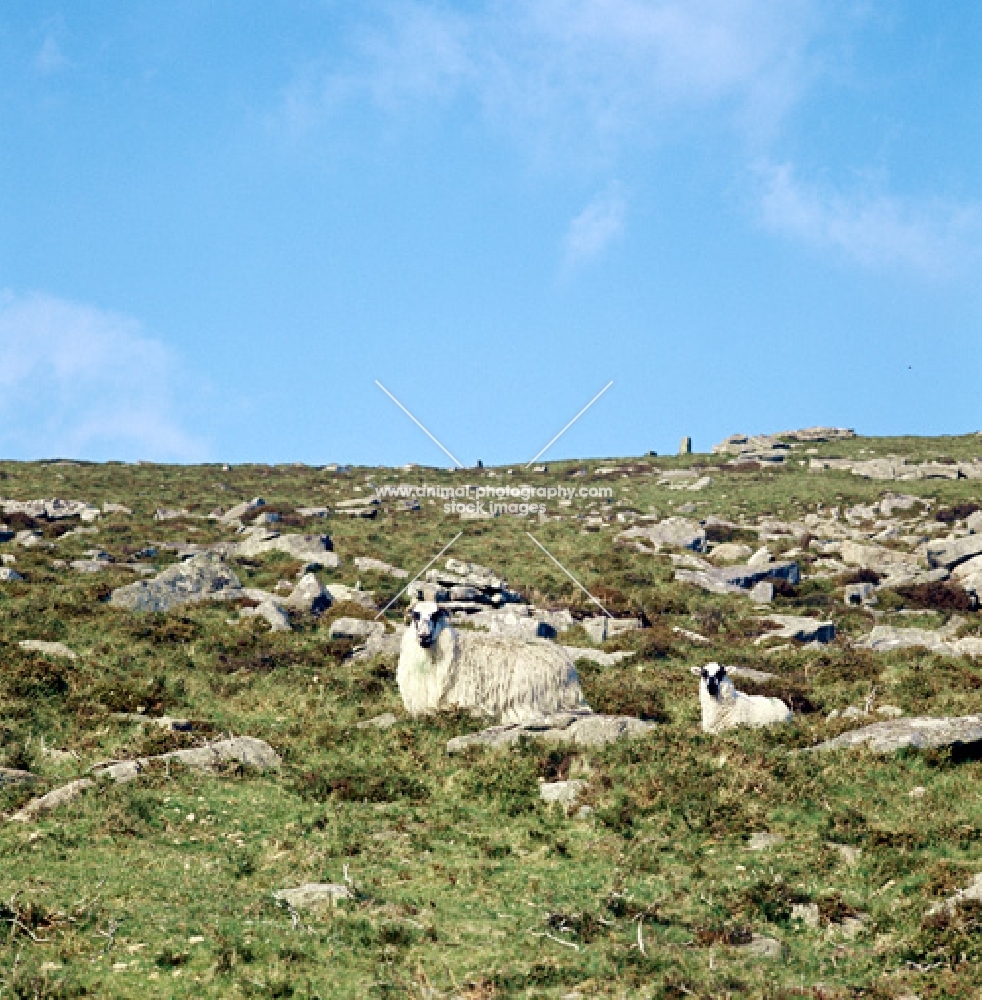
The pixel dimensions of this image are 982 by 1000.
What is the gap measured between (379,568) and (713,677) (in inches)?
745

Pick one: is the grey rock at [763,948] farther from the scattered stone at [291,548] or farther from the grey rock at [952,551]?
the grey rock at [952,551]

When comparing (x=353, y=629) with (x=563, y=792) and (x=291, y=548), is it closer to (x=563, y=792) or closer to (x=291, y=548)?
(x=563, y=792)

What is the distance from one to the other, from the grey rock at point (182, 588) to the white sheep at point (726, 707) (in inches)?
573

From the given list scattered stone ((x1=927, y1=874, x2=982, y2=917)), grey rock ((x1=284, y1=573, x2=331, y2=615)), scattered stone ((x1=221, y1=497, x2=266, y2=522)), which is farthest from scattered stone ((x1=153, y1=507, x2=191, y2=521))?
scattered stone ((x1=927, y1=874, x2=982, y2=917))

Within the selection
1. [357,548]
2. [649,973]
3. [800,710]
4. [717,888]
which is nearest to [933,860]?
[717,888]

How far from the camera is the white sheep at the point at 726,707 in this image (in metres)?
17.2

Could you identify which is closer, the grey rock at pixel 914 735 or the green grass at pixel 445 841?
the green grass at pixel 445 841

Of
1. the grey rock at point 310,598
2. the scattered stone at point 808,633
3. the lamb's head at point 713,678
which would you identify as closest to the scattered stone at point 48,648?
the grey rock at point 310,598

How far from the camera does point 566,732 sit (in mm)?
15656

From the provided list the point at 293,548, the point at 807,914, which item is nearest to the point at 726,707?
the point at 807,914

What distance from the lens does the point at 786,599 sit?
33906mm

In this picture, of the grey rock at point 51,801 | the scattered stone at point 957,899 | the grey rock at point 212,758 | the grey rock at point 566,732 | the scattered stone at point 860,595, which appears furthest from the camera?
the scattered stone at point 860,595

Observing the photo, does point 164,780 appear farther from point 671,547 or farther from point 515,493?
point 515,493

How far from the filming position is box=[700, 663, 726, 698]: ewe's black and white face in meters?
17.1
